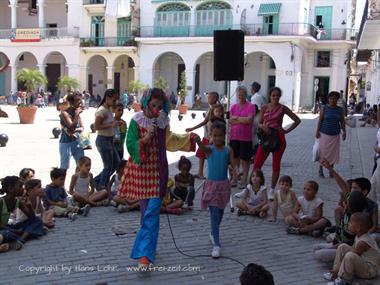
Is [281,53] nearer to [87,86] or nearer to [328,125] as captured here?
[87,86]

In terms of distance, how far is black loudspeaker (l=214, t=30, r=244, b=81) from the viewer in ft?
27.0

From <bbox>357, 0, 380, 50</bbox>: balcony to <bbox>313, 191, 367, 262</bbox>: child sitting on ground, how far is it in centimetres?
955

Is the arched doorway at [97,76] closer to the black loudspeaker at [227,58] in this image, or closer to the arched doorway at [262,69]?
the arched doorway at [262,69]

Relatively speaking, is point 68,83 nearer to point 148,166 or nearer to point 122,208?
point 122,208

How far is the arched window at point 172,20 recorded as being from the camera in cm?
3966

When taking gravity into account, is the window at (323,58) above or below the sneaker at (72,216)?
above

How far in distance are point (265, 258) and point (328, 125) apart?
468 centimetres

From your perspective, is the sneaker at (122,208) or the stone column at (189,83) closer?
the sneaker at (122,208)

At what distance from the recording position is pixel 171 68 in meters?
43.8

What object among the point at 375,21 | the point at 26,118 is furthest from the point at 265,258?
the point at 26,118

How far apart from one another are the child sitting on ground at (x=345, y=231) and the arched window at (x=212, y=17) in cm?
3488

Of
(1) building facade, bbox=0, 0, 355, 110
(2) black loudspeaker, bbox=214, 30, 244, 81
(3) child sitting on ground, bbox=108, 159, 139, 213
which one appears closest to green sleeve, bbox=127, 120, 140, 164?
(3) child sitting on ground, bbox=108, 159, 139, 213

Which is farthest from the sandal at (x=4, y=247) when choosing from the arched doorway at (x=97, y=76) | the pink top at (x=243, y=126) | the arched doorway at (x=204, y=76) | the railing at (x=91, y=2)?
the arched doorway at (x=97, y=76)

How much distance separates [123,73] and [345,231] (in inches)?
1646
